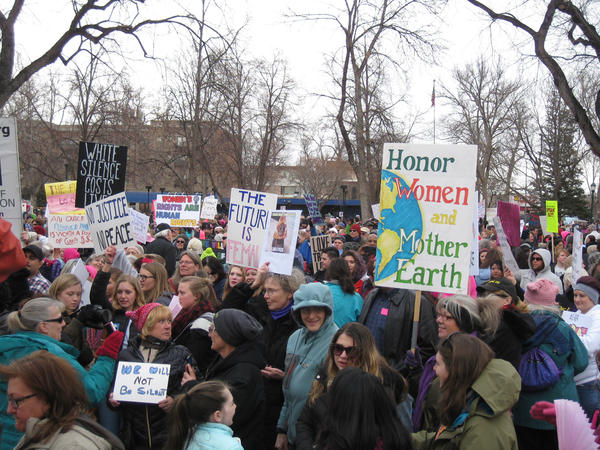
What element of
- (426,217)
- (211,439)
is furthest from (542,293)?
(211,439)

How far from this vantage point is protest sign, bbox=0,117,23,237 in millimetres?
5441

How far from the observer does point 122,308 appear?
17.4 ft

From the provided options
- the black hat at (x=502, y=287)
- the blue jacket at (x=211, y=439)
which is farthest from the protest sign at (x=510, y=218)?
the blue jacket at (x=211, y=439)

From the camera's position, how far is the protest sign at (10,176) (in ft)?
17.9

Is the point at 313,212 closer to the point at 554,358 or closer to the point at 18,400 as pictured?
the point at 554,358

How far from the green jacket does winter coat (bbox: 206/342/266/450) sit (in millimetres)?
1124

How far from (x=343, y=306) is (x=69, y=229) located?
17.4 ft

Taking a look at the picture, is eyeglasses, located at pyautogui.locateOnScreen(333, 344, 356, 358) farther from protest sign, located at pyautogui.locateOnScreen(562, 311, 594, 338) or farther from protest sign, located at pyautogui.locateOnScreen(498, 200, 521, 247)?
protest sign, located at pyautogui.locateOnScreen(498, 200, 521, 247)

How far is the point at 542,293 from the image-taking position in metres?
4.84

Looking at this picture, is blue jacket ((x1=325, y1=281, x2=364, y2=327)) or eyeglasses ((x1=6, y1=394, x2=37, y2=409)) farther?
blue jacket ((x1=325, y1=281, x2=364, y2=327))

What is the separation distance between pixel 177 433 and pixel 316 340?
1.48 metres

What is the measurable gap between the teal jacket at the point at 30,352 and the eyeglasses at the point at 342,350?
1.49 m

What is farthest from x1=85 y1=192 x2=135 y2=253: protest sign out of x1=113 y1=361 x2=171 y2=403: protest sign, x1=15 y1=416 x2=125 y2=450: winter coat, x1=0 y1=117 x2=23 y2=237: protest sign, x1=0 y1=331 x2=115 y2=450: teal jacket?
x1=15 y1=416 x2=125 y2=450: winter coat

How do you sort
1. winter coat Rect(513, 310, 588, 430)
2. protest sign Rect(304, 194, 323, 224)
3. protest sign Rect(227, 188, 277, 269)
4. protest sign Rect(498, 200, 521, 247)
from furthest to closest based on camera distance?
protest sign Rect(304, 194, 323, 224) → protest sign Rect(498, 200, 521, 247) → protest sign Rect(227, 188, 277, 269) → winter coat Rect(513, 310, 588, 430)
